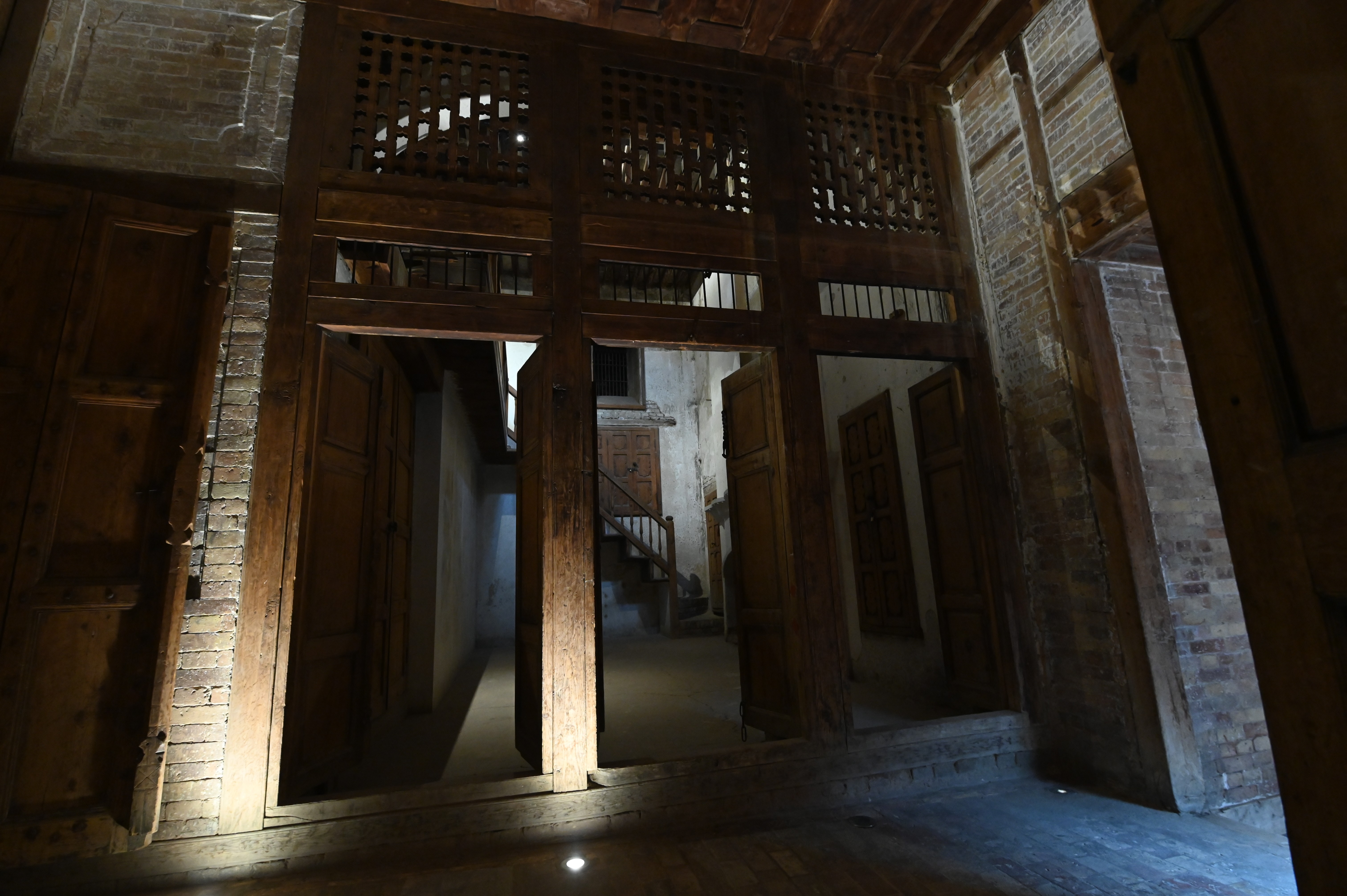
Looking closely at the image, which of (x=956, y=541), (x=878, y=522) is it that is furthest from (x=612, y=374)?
(x=956, y=541)

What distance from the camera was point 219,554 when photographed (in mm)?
3012

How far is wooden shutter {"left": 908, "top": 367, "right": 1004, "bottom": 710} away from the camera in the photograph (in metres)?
4.17

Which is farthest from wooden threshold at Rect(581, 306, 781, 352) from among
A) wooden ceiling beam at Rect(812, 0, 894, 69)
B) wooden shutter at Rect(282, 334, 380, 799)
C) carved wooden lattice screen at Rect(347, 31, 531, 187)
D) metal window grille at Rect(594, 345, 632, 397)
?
metal window grille at Rect(594, 345, 632, 397)

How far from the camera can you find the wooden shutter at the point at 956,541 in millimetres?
4172

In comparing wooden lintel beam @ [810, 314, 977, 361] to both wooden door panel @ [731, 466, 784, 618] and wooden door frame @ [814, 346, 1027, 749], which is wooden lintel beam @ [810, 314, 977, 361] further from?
wooden door panel @ [731, 466, 784, 618]

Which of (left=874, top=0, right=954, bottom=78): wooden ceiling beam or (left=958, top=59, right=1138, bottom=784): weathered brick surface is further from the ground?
(left=874, top=0, right=954, bottom=78): wooden ceiling beam

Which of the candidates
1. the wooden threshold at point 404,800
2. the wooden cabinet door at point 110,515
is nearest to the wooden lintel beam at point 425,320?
the wooden cabinet door at point 110,515

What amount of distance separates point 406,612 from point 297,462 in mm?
2825

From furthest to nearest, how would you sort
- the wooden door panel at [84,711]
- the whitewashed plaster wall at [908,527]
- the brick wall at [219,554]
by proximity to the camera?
the whitewashed plaster wall at [908,527] < the brick wall at [219,554] < the wooden door panel at [84,711]

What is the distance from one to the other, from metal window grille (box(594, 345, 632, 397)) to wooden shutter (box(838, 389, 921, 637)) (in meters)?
7.66

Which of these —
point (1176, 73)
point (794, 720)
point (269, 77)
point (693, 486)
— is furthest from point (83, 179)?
point (693, 486)

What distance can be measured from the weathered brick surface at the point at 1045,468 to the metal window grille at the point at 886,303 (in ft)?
1.31

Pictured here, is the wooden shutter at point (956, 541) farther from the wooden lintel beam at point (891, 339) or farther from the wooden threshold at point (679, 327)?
the wooden threshold at point (679, 327)

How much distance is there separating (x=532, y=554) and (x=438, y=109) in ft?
9.13
